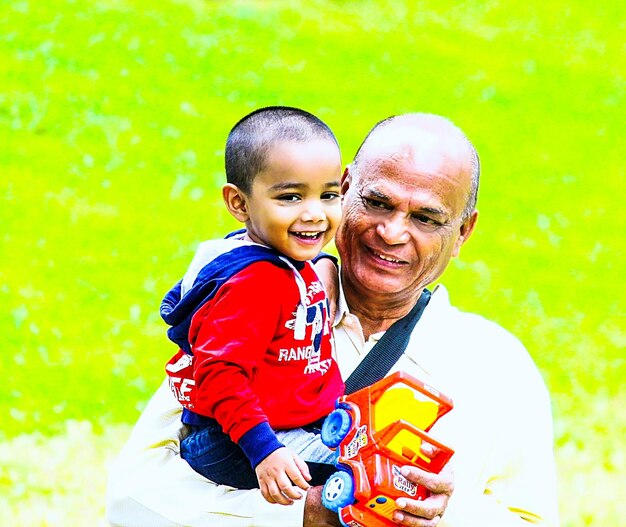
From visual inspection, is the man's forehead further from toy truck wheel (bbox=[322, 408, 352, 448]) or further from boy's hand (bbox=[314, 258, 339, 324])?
toy truck wheel (bbox=[322, 408, 352, 448])

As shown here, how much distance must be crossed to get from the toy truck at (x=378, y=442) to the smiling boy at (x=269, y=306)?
Answer: 104mm

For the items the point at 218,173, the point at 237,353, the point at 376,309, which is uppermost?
the point at 218,173

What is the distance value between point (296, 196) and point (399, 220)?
2.96ft

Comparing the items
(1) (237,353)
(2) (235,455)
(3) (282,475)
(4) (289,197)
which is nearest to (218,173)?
(2) (235,455)

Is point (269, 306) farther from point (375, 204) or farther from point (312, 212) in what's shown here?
point (375, 204)

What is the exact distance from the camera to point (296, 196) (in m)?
2.77

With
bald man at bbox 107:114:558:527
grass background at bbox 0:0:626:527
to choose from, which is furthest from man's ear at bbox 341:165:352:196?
grass background at bbox 0:0:626:527

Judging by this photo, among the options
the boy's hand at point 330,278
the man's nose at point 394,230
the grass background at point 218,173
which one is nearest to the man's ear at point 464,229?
the man's nose at point 394,230

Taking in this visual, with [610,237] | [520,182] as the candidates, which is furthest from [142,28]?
[610,237]

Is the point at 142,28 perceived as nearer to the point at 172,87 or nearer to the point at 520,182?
the point at 172,87

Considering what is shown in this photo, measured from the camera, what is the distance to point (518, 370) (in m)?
3.75

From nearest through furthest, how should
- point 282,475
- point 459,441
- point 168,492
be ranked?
point 282,475
point 168,492
point 459,441

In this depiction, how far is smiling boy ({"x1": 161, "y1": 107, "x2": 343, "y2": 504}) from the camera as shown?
268cm

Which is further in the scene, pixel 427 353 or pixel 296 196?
pixel 427 353
